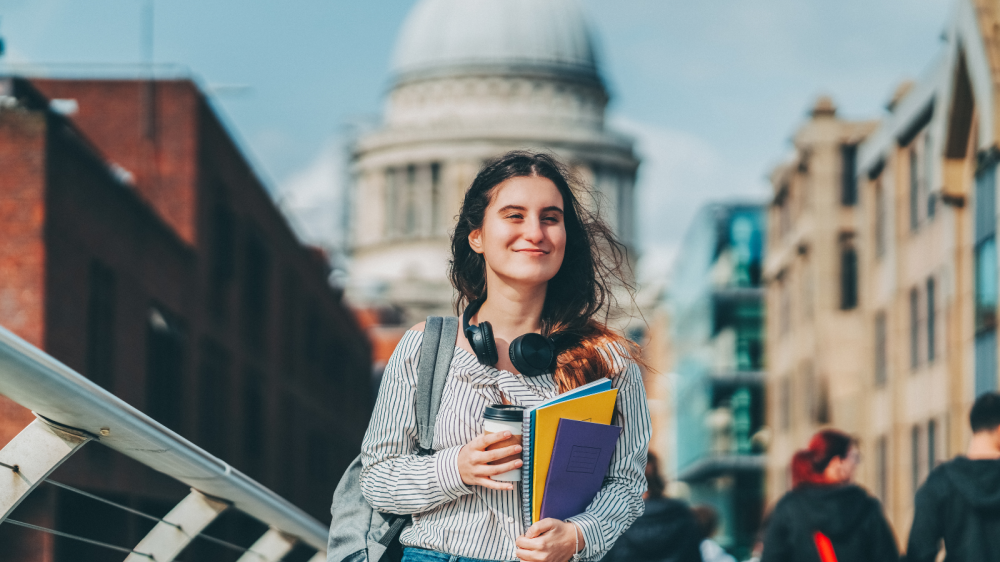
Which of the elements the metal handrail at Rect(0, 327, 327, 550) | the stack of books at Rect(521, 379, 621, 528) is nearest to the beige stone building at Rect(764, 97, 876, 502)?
the metal handrail at Rect(0, 327, 327, 550)

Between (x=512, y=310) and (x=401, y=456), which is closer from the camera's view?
(x=401, y=456)

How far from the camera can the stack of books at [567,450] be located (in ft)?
13.2

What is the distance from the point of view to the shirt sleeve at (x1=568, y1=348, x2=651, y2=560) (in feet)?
13.8

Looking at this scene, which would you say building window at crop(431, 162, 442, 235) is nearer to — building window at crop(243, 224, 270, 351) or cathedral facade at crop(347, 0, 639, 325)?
cathedral facade at crop(347, 0, 639, 325)

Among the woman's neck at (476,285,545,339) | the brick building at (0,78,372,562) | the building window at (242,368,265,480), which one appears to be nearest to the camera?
the woman's neck at (476,285,545,339)

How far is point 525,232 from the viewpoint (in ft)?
14.5

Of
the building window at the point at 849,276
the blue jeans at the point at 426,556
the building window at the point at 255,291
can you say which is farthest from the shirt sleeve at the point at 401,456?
the building window at the point at 849,276

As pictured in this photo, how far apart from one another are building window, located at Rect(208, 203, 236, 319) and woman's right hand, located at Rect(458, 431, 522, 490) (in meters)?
25.7

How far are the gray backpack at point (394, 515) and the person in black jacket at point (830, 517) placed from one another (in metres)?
4.79

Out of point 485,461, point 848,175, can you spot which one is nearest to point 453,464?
point 485,461

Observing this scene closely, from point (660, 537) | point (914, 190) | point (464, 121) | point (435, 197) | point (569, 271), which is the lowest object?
point (660, 537)

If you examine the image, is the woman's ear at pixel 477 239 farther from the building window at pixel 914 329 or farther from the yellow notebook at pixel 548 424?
the building window at pixel 914 329

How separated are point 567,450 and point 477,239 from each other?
818 mm

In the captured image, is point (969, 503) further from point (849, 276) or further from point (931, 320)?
point (849, 276)
